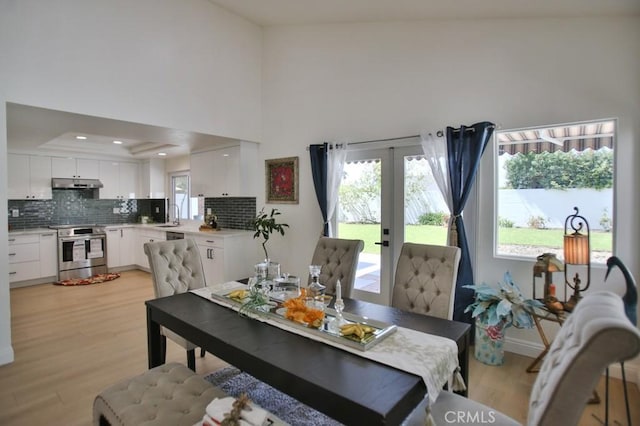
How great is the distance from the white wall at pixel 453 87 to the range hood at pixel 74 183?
3985mm

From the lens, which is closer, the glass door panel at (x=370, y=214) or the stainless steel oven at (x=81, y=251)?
the glass door panel at (x=370, y=214)

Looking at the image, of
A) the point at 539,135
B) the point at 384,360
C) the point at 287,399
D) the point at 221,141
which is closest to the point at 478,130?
the point at 539,135

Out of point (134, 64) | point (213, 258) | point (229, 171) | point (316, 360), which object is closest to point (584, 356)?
point (316, 360)

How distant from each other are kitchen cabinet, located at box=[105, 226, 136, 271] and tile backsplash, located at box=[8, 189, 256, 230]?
0.74 meters

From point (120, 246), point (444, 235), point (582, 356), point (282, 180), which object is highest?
point (282, 180)

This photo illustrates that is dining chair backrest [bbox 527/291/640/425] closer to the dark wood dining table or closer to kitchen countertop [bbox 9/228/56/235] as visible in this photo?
the dark wood dining table

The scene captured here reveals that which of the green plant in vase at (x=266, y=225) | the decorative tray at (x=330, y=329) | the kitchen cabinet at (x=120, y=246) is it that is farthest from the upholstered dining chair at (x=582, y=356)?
the kitchen cabinet at (x=120, y=246)

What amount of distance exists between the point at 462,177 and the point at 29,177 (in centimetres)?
693

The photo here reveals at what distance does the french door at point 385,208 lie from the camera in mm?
3574

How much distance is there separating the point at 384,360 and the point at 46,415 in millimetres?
2390

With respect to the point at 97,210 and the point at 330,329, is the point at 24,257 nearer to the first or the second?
the point at 97,210

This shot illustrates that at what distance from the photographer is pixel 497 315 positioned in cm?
266

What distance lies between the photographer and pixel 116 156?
6.83 metres

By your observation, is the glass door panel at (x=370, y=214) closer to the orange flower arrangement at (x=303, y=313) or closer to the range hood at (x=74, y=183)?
the orange flower arrangement at (x=303, y=313)
